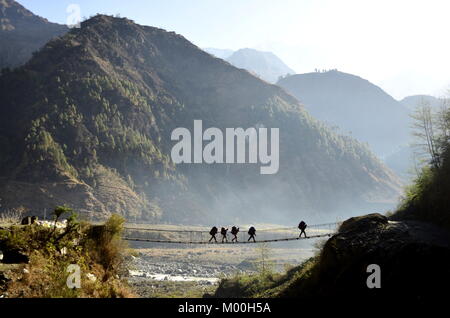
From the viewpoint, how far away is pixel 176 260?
84.4 metres

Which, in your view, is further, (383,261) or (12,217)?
(12,217)

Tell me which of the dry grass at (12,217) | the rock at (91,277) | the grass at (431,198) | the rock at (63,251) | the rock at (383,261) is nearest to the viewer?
the rock at (91,277)

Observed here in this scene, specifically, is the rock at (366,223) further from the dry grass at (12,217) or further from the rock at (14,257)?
the dry grass at (12,217)

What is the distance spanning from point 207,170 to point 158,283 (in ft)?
300

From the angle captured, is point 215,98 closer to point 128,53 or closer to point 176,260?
point 128,53

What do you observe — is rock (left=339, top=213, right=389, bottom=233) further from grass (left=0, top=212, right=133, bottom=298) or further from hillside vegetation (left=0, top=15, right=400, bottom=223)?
hillside vegetation (left=0, top=15, right=400, bottom=223)

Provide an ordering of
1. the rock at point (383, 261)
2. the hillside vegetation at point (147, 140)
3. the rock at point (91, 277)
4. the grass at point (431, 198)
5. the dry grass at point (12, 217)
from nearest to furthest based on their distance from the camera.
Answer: the rock at point (91, 277) → the rock at point (383, 261) → the dry grass at point (12, 217) → the grass at point (431, 198) → the hillside vegetation at point (147, 140)

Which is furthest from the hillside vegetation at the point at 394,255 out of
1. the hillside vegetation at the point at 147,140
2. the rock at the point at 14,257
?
the hillside vegetation at the point at 147,140

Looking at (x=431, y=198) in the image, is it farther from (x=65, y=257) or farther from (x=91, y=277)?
(x=65, y=257)

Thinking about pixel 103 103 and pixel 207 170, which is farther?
pixel 207 170

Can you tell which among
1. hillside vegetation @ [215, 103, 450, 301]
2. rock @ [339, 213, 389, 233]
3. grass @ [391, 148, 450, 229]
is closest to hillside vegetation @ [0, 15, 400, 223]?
grass @ [391, 148, 450, 229]

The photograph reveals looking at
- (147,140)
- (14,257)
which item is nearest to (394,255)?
(14,257)

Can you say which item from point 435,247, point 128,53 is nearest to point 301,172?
point 128,53

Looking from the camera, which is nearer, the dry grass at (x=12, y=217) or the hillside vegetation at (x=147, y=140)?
the dry grass at (x=12, y=217)
